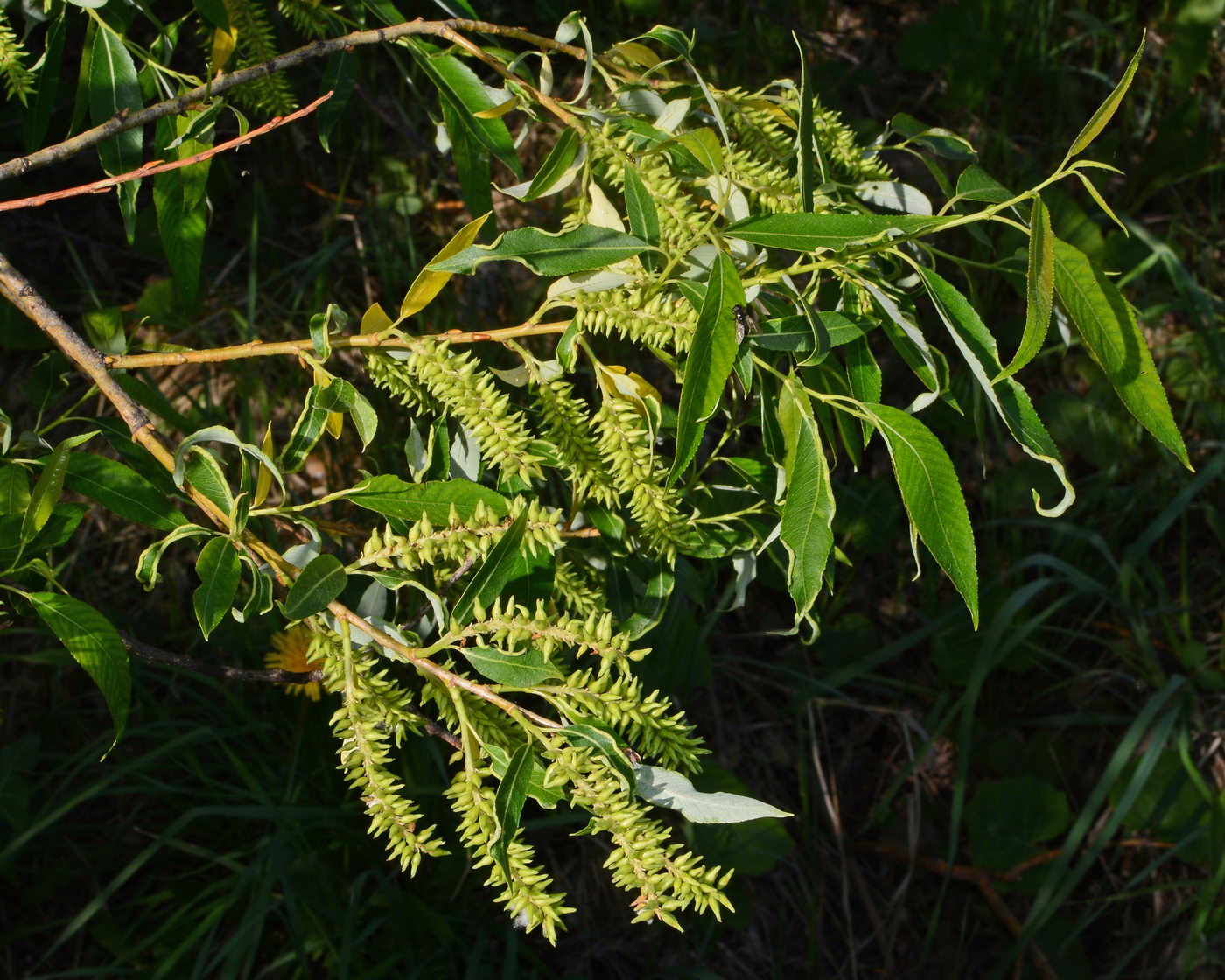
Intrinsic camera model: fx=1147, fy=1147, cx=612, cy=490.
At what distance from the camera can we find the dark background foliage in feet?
5.38

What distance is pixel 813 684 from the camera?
1.90m

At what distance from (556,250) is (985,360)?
0.30 metres

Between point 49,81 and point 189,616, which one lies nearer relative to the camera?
point 49,81

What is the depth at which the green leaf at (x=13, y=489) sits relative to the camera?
82cm

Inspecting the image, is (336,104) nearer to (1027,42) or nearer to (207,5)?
(207,5)

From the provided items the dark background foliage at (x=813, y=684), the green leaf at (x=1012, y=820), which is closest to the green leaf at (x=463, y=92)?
the dark background foliage at (x=813, y=684)

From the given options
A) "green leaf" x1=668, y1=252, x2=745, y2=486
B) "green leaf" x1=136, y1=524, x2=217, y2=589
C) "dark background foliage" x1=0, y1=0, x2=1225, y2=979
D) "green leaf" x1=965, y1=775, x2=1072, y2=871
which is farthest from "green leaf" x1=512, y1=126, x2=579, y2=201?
"green leaf" x1=965, y1=775, x2=1072, y2=871

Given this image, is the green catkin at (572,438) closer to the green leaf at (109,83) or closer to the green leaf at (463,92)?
the green leaf at (463,92)

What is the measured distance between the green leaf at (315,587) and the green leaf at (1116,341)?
48 cm

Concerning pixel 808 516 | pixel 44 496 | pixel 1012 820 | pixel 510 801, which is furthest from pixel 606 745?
pixel 1012 820

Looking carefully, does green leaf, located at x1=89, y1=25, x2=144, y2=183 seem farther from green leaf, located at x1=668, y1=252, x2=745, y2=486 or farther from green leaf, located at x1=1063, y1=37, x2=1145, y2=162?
green leaf, located at x1=1063, y1=37, x2=1145, y2=162

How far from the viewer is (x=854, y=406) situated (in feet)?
2.67

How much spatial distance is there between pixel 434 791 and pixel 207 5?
3.41ft

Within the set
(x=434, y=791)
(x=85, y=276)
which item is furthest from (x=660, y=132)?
(x=85, y=276)
